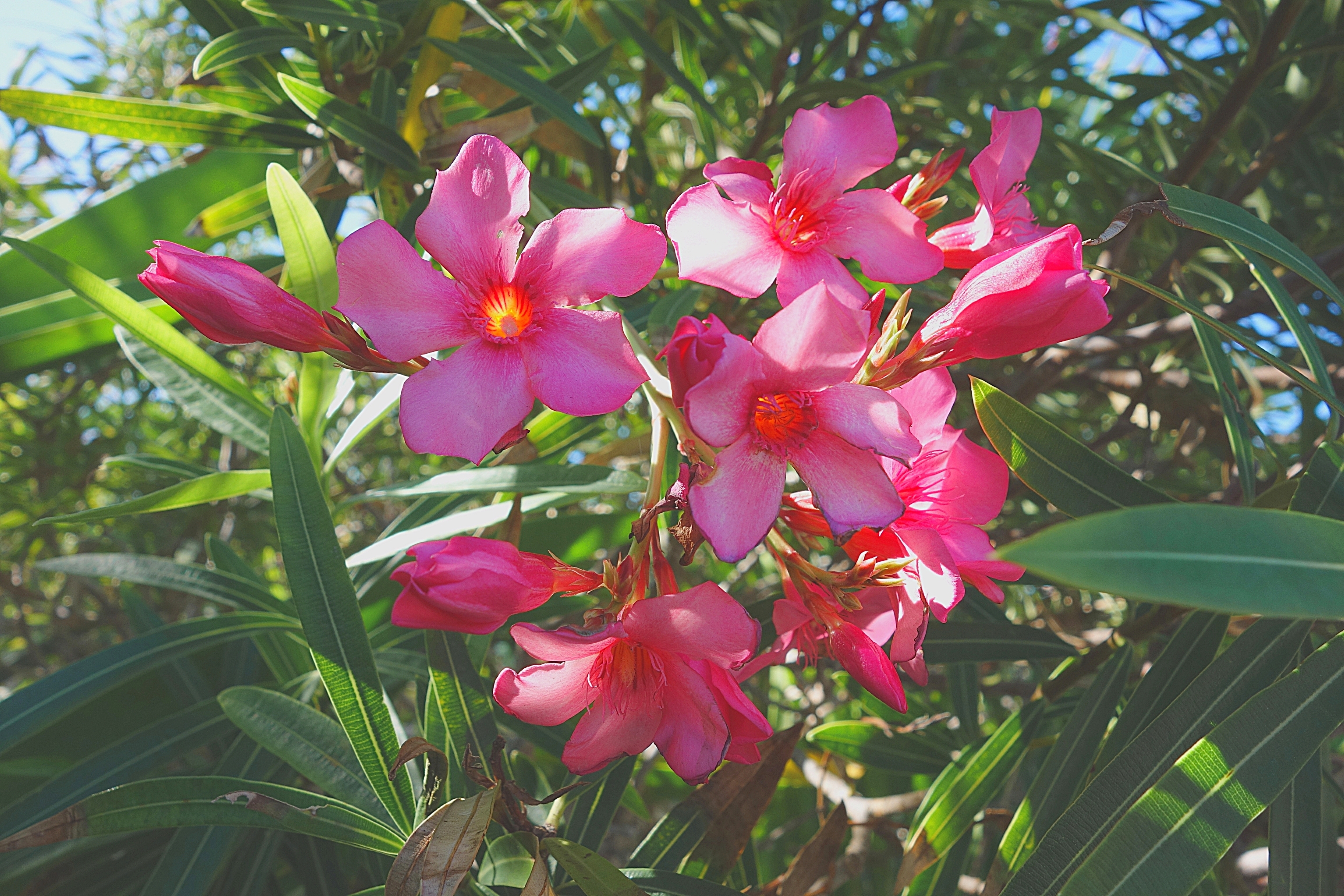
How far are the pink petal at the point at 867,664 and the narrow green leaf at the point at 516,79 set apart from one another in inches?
29.8

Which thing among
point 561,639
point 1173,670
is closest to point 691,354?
point 561,639

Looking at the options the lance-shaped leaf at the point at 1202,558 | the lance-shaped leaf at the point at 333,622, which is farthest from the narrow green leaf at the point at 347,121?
the lance-shaped leaf at the point at 1202,558

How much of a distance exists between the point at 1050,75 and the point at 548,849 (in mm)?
1760

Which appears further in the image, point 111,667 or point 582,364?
point 111,667

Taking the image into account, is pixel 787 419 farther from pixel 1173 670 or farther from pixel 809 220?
pixel 1173 670

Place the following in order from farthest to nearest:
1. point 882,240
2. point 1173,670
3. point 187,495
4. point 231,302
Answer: point 187,495
point 1173,670
point 882,240
point 231,302

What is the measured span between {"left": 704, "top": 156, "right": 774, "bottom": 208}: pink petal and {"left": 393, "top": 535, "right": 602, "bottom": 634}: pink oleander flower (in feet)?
1.20

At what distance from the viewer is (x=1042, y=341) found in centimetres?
63

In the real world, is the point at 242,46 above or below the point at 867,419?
above

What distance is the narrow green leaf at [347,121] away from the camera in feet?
3.41

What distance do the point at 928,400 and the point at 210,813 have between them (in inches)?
29.0

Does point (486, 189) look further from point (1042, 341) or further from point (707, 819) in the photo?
point (707, 819)

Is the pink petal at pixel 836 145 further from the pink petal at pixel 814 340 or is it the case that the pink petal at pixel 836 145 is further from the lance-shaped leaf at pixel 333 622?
the lance-shaped leaf at pixel 333 622

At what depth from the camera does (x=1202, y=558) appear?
39 cm
